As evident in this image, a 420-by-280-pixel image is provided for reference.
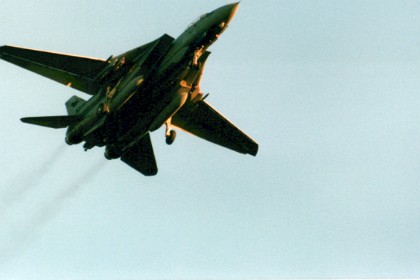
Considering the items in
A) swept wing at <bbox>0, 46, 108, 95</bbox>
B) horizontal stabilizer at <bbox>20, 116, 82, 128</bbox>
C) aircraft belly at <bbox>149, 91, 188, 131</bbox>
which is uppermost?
swept wing at <bbox>0, 46, 108, 95</bbox>

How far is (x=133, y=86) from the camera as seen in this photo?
28.3 meters

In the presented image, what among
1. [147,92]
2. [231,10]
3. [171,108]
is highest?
[231,10]

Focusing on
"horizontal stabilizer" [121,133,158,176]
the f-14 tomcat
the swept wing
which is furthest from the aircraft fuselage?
"horizontal stabilizer" [121,133,158,176]

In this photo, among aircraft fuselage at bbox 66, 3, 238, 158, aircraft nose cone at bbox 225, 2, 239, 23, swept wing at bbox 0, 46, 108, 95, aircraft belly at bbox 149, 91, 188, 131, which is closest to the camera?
aircraft nose cone at bbox 225, 2, 239, 23

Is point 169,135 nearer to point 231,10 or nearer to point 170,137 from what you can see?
point 170,137

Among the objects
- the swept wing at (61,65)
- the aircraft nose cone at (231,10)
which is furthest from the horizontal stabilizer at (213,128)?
the aircraft nose cone at (231,10)

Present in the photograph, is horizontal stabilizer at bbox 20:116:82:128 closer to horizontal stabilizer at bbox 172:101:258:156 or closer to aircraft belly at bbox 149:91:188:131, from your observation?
aircraft belly at bbox 149:91:188:131

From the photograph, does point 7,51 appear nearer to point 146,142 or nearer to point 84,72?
point 84,72

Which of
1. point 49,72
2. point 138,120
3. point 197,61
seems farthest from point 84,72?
point 197,61

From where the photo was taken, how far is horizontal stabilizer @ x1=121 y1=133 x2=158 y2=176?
110 feet

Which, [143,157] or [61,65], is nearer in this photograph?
[61,65]

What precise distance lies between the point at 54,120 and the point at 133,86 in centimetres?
471

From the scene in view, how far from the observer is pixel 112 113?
2947 cm

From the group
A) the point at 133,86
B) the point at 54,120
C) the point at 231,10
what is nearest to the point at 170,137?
the point at 133,86
